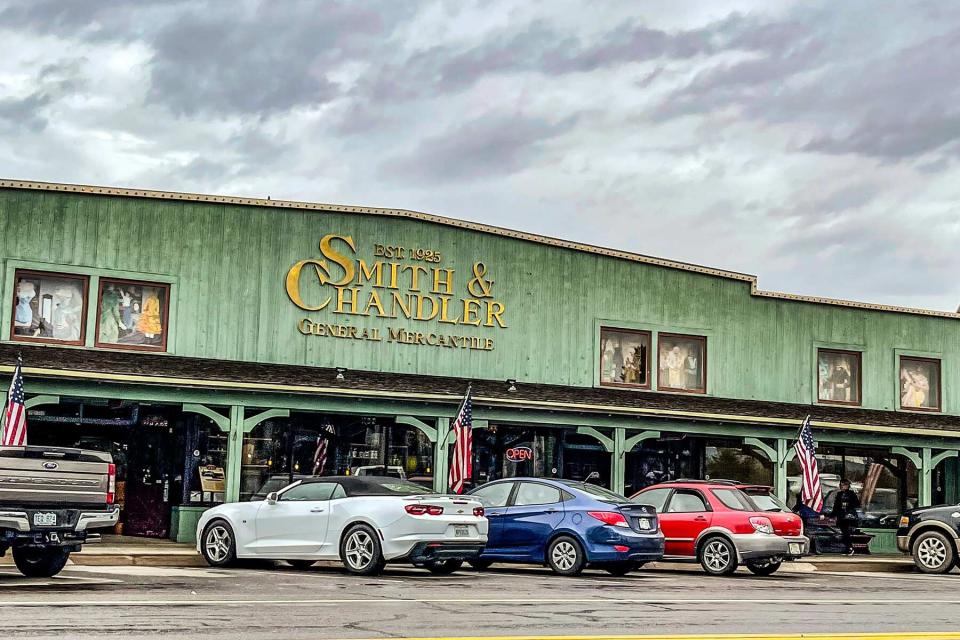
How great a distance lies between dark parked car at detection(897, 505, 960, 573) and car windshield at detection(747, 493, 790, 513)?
4.12 m

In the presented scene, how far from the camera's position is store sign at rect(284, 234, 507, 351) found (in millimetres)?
27734

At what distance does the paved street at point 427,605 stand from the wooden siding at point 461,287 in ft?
29.3

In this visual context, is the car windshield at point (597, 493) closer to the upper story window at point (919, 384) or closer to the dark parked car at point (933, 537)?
the dark parked car at point (933, 537)

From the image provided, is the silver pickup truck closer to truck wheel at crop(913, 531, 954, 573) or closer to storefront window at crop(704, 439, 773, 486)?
truck wheel at crop(913, 531, 954, 573)

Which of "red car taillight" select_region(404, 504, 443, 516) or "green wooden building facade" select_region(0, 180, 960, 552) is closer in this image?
"red car taillight" select_region(404, 504, 443, 516)

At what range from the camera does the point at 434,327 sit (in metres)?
28.7

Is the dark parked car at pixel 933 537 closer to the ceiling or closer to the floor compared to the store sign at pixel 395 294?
closer to the floor

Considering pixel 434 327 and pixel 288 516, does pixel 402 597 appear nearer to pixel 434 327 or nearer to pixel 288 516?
pixel 288 516

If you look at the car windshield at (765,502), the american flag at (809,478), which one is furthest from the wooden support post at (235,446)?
the american flag at (809,478)

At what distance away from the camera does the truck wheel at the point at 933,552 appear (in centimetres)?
2398

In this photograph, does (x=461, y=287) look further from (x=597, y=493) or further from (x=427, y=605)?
(x=427, y=605)

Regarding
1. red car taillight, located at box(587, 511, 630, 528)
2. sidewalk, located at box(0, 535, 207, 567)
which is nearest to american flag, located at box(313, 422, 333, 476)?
sidewalk, located at box(0, 535, 207, 567)

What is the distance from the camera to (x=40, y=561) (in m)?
16.3

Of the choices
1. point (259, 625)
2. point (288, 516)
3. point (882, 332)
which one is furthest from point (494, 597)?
point (882, 332)
